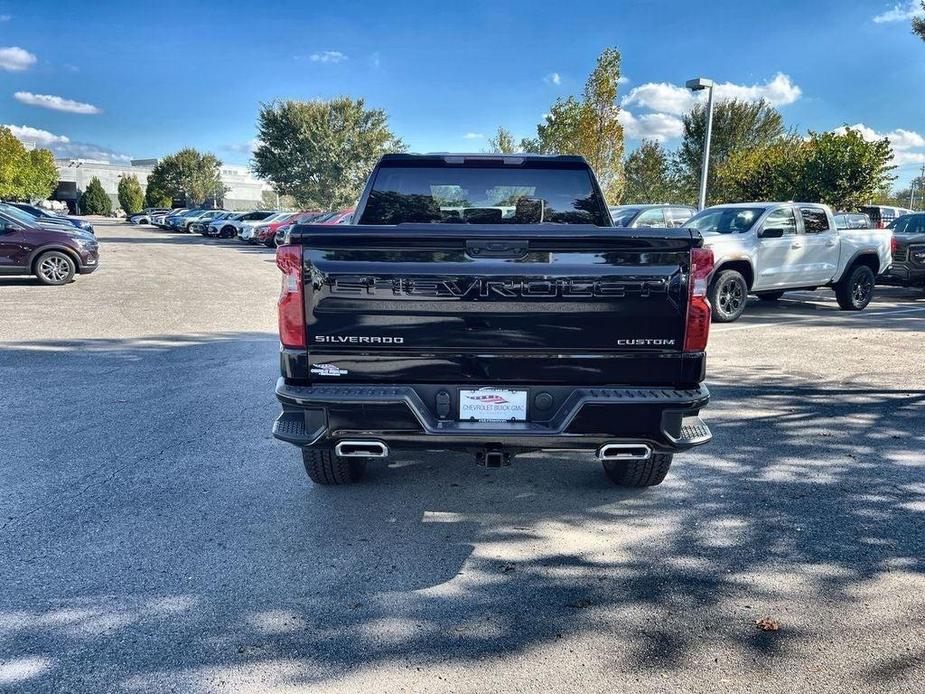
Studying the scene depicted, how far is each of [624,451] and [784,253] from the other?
9.27 m

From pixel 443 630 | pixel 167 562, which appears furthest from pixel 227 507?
pixel 443 630

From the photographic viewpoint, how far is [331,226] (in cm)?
Answer: 314

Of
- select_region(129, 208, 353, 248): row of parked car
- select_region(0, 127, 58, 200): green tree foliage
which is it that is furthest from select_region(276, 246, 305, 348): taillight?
select_region(0, 127, 58, 200): green tree foliage

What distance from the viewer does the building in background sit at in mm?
95919

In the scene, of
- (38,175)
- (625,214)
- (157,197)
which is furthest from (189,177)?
(625,214)

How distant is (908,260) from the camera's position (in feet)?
45.7

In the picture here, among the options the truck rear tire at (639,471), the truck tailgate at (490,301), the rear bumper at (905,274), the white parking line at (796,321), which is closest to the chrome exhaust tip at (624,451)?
the truck tailgate at (490,301)

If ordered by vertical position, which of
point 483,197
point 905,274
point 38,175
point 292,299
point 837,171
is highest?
point 38,175

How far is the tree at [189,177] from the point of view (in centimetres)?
7725

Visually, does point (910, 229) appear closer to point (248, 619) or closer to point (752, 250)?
point (752, 250)

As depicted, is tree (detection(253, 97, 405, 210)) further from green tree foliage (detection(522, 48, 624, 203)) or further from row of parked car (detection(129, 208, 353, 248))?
green tree foliage (detection(522, 48, 624, 203))

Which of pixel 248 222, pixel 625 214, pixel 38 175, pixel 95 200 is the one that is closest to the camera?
pixel 625 214

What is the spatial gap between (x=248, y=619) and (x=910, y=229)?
16.7m

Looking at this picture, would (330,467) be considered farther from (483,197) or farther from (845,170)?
(845,170)
